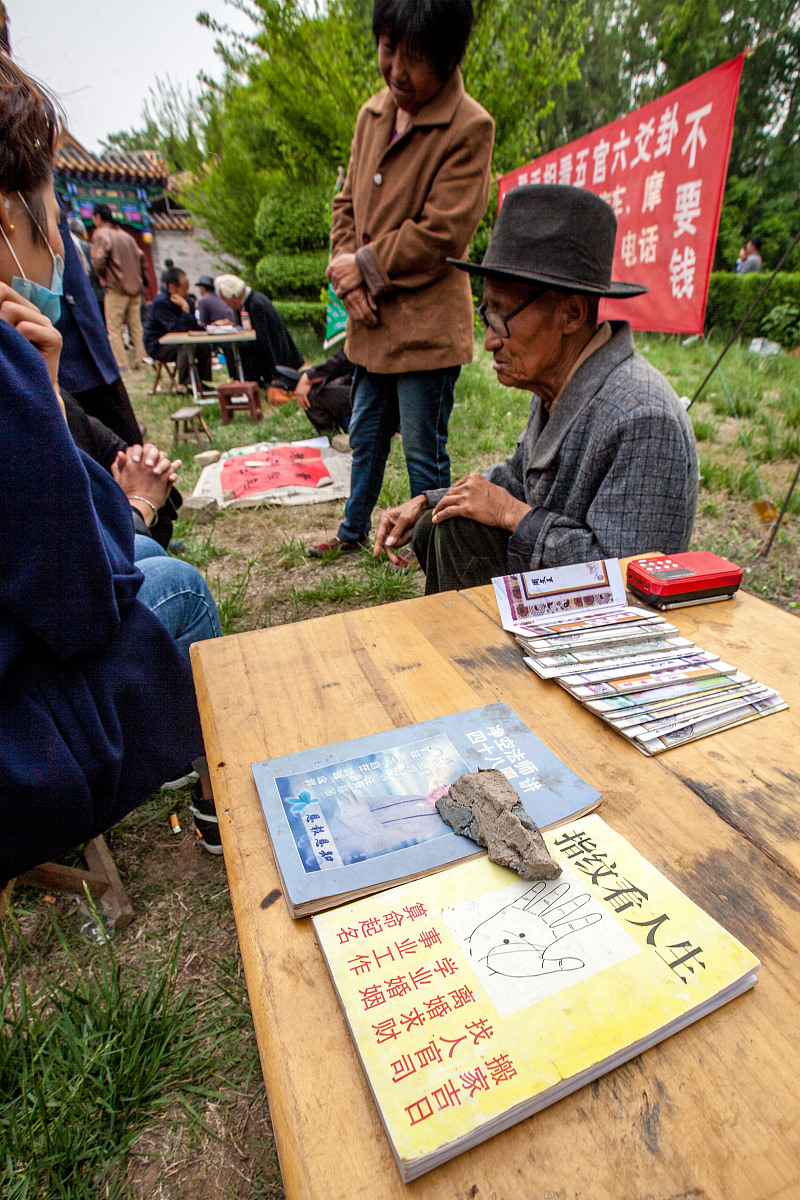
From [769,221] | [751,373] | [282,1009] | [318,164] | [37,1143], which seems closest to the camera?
[282,1009]

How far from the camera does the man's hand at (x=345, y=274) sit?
250 cm

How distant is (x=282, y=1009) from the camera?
617 mm

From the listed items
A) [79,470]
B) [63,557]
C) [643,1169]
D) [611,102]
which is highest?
[611,102]

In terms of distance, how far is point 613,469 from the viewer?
5.01 feet

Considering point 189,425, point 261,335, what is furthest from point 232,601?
point 261,335

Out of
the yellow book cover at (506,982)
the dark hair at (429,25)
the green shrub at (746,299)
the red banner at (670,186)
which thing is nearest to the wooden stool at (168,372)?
the red banner at (670,186)

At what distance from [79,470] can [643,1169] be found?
108cm

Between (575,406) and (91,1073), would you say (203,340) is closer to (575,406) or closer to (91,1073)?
(575,406)

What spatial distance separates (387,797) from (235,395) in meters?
6.75

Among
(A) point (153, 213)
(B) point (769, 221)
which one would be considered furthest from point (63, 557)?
(A) point (153, 213)

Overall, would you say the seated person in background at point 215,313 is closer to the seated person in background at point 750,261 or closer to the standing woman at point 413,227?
the standing woman at point 413,227

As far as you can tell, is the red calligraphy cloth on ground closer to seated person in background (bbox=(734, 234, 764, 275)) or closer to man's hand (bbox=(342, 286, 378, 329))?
man's hand (bbox=(342, 286, 378, 329))

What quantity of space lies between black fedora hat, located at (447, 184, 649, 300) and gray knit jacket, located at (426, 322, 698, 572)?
19cm

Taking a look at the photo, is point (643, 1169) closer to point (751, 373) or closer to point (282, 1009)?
point (282, 1009)
